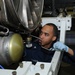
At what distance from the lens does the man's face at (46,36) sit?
142 centimetres

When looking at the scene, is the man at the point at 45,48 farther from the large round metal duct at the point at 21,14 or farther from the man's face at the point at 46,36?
the large round metal duct at the point at 21,14

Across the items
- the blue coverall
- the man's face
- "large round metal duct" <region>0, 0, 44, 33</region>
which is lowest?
the blue coverall

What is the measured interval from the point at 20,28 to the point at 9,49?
0.45 feet

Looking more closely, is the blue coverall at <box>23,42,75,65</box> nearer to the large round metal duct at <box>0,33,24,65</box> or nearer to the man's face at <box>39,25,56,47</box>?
the man's face at <box>39,25,56,47</box>

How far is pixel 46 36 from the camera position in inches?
56.9

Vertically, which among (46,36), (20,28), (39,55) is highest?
(20,28)

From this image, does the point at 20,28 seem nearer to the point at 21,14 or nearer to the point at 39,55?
the point at 21,14

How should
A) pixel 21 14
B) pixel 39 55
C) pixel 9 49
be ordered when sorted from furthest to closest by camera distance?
1. pixel 39 55
2. pixel 21 14
3. pixel 9 49

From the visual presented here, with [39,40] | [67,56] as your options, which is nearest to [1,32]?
[39,40]

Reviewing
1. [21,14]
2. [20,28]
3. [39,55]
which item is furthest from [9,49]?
[39,55]

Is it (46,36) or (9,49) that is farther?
(46,36)

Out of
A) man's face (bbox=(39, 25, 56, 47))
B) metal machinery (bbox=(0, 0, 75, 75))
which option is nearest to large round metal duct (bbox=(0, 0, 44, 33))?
metal machinery (bbox=(0, 0, 75, 75))

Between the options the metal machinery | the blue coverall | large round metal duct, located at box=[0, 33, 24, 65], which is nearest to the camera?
the metal machinery

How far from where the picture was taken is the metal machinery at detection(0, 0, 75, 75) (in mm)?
828
